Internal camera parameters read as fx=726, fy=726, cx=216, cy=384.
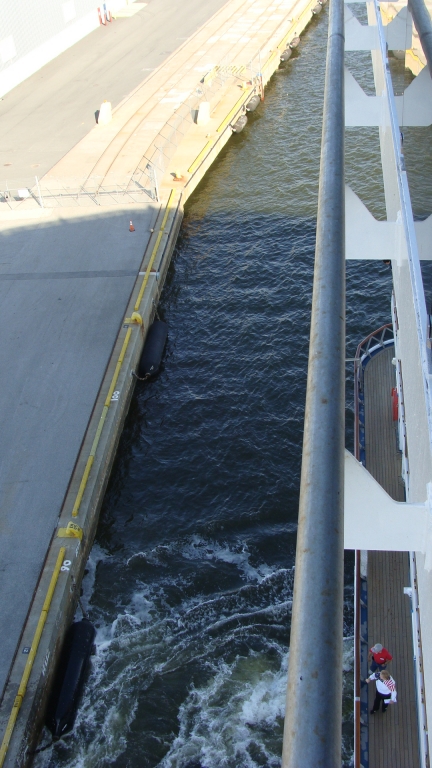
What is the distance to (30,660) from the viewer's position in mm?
20312

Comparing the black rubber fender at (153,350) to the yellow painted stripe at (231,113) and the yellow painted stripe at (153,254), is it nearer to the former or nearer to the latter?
the yellow painted stripe at (153,254)

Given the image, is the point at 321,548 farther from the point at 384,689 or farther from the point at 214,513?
the point at 214,513

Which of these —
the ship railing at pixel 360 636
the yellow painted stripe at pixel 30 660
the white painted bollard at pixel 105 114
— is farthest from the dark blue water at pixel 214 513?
the white painted bollard at pixel 105 114

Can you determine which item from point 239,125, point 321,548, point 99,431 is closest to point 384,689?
point 321,548

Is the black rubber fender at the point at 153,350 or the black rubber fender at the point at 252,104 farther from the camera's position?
the black rubber fender at the point at 252,104

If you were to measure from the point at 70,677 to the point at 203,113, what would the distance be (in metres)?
45.2

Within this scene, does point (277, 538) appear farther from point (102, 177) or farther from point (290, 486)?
point (102, 177)

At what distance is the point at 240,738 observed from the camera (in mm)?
19609

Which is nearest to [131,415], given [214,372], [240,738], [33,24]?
[214,372]

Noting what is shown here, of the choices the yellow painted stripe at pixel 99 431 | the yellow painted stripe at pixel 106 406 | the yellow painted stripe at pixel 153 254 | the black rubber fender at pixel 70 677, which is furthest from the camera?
the yellow painted stripe at pixel 153 254

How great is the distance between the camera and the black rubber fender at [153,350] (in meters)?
32.5

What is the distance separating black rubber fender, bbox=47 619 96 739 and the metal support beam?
19.0m

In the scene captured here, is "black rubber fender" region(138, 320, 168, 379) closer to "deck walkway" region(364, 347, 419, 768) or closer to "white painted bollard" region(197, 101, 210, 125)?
"deck walkway" region(364, 347, 419, 768)

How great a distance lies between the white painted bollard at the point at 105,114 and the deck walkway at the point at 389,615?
1514 inches
